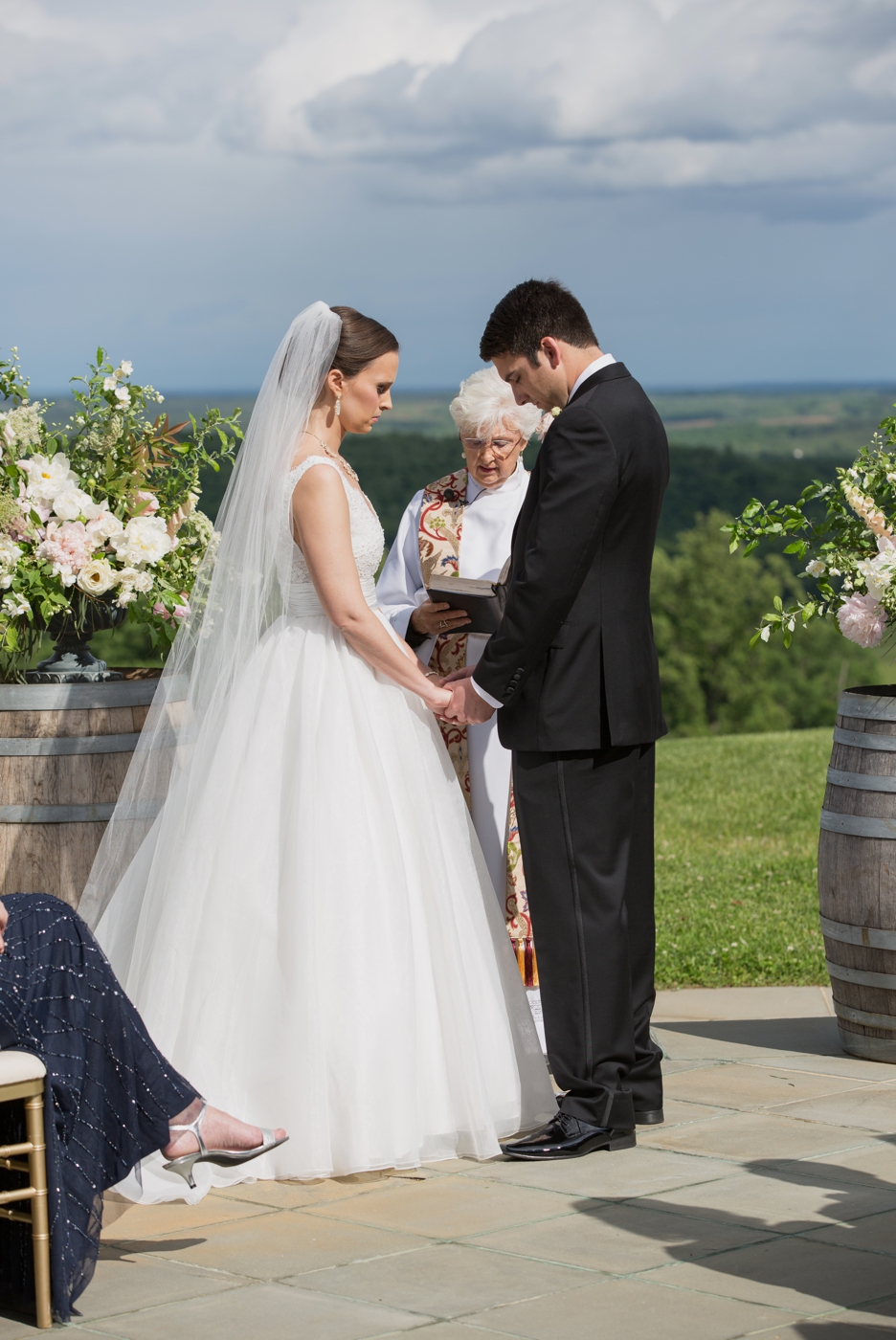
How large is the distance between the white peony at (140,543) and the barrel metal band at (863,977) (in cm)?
247

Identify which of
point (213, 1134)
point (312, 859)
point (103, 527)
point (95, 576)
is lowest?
point (213, 1134)

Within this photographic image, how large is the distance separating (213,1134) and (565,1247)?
30.2 inches

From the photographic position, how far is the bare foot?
317 cm

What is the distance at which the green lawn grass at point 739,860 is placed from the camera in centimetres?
665

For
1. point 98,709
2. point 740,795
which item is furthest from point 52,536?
point 740,795

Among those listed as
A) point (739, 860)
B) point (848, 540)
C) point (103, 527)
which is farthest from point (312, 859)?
point (739, 860)

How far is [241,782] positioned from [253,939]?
405 mm

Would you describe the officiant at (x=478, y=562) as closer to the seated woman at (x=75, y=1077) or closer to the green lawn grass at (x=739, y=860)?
the green lawn grass at (x=739, y=860)

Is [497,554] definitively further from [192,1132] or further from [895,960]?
[192,1132]

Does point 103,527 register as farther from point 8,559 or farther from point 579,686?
point 579,686

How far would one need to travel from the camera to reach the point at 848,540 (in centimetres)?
486

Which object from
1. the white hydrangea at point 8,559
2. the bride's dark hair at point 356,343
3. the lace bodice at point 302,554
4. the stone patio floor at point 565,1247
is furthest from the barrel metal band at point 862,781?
the white hydrangea at point 8,559

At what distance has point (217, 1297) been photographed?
2.90 metres

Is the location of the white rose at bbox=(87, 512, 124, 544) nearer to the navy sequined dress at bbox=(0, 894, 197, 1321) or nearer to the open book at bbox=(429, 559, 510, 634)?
the open book at bbox=(429, 559, 510, 634)
